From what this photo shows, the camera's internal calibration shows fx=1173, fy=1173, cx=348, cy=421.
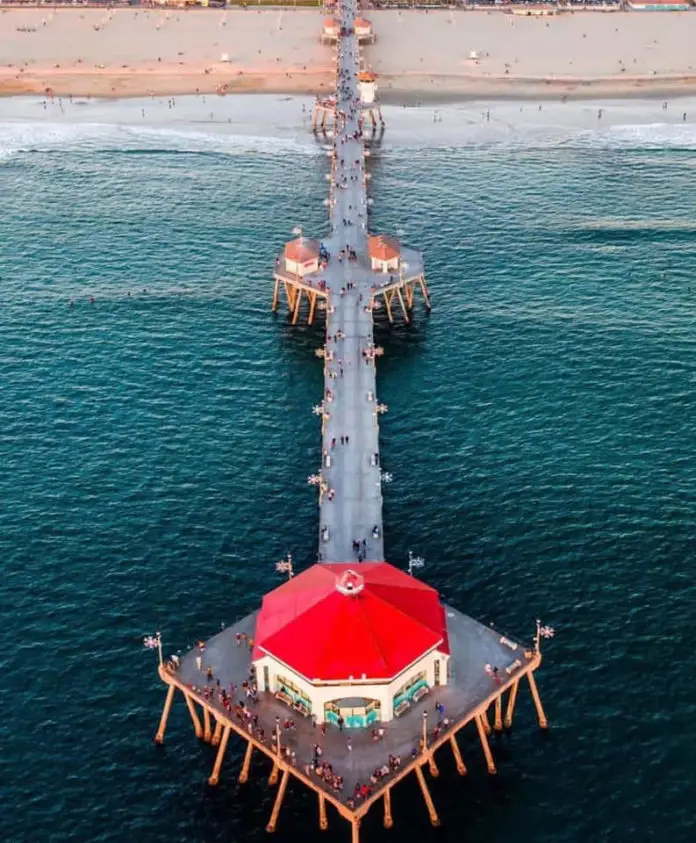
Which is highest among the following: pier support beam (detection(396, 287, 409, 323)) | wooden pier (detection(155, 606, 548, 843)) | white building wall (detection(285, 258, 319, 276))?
white building wall (detection(285, 258, 319, 276))

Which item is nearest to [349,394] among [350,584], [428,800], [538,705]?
[350,584]

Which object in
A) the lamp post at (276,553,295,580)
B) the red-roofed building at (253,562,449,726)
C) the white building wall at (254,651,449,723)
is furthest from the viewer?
the lamp post at (276,553,295,580)

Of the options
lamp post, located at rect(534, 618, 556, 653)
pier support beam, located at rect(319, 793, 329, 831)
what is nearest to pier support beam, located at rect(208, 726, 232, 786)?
pier support beam, located at rect(319, 793, 329, 831)

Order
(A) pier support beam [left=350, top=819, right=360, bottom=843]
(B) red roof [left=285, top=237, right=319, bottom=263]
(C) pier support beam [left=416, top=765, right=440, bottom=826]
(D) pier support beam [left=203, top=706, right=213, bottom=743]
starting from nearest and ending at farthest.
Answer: (A) pier support beam [left=350, top=819, right=360, bottom=843] < (C) pier support beam [left=416, top=765, right=440, bottom=826] < (D) pier support beam [left=203, top=706, right=213, bottom=743] < (B) red roof [left=285, top=237, right=319, bottom=263]

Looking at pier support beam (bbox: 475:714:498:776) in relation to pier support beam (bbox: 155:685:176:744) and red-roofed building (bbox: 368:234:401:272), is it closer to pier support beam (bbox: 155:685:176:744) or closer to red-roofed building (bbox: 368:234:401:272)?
pier support beam (bbox: 155:685:176:744)

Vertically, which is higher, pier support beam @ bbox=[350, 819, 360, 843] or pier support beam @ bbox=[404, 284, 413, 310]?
pier support beam @ bbox=[404, 284, 413, 310]

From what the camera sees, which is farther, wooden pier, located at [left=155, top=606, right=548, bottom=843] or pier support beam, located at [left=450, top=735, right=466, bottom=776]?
pier support beam, located at [left=450, top=735, right=466, bottom=776]

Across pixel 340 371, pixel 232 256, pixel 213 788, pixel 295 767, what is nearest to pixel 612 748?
pixel 295 767
